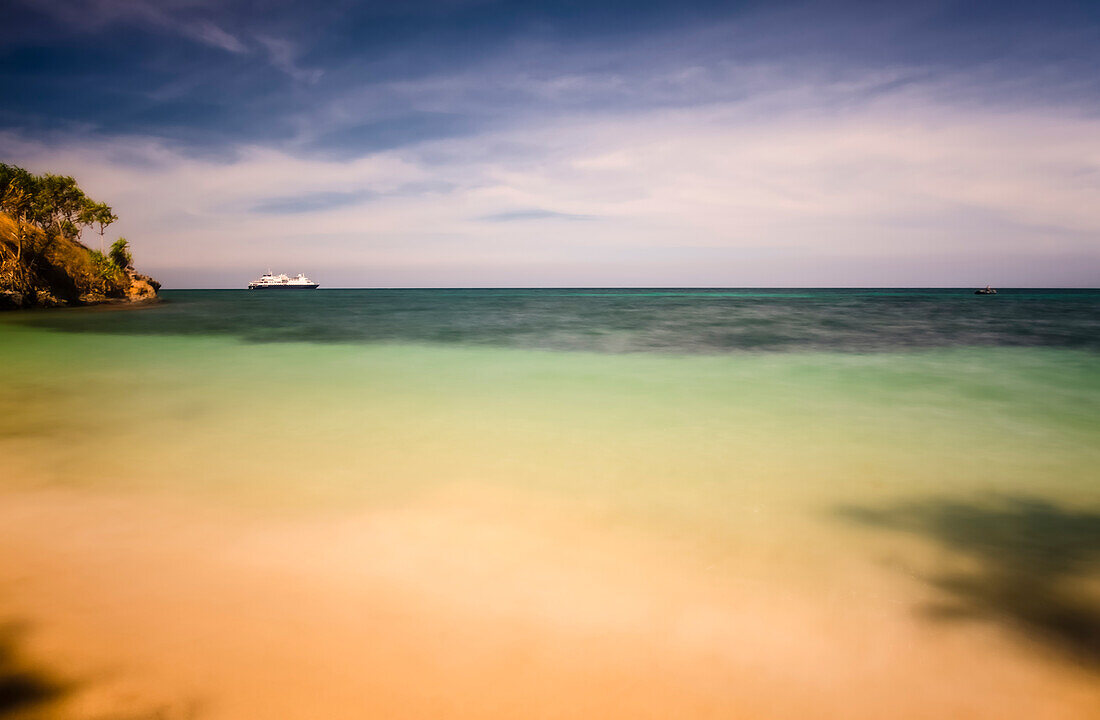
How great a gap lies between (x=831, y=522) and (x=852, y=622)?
1240 mm

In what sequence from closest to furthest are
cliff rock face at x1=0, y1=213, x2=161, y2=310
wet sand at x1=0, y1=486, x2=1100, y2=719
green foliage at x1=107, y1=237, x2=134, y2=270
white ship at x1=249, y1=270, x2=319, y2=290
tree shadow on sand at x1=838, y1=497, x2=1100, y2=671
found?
1. wet sand at x1=0, y1=486, x2=1100, y2=719
2. tree shadow on sand at x1=838, y1=497, x2=1100, y2=671
3. cliff rock face at x1=0, y1=213, x2=161, y2=310
4. green foliage at x1=107, y1=237, x2=134, y2=270
5. white ship at x1=249, y1=270, x2=319, y2=290

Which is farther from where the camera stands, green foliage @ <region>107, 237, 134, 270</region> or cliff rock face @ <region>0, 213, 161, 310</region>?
green foliage @ <region>107, 237, 134, 270</region>

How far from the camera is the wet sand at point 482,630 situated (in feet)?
6.86

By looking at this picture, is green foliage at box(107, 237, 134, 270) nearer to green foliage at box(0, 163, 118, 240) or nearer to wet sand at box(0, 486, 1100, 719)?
green foliage at box(0, 163, 118, 240)

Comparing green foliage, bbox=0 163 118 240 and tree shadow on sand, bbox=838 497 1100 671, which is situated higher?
green foliage, bbox=0 163 118 240

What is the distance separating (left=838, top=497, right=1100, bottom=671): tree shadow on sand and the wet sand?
0.54 ft

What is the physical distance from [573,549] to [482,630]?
958 mm

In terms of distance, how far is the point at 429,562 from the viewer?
3.13m

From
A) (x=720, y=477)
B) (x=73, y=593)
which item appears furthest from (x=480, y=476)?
(x=73, y=593)

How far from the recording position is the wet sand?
2092mm

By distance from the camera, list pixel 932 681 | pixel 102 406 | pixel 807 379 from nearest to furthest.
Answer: pixel 932 681, pixel 102 406, pixel 807 379

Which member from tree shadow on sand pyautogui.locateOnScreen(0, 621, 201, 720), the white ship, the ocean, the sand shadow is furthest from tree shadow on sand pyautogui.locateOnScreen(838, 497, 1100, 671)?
the white ship

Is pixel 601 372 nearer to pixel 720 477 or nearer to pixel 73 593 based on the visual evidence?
pixel 720 477

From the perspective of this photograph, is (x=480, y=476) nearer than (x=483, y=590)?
No
